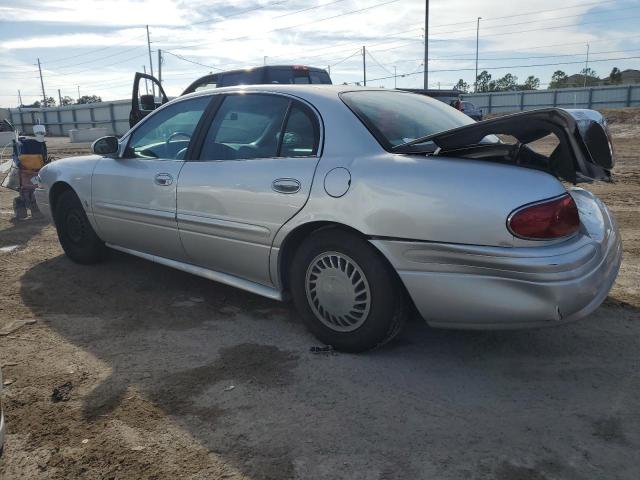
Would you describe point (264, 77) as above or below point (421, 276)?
above

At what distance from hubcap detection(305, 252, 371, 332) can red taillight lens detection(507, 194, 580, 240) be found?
2.85 feet

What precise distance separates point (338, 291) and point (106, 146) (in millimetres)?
2577

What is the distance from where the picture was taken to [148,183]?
4148 mm

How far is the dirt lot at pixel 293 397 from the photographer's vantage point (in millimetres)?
2275

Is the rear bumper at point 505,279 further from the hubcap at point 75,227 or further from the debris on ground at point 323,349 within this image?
the hubcap at point 75,227

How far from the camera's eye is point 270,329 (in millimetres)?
3672

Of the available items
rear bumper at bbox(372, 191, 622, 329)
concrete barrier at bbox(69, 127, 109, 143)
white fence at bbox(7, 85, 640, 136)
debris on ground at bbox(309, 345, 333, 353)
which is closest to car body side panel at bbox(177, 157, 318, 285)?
debris on ground at bbox(309, 345, 333, 353)

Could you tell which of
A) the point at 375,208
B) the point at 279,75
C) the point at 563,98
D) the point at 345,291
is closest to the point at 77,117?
the point at 563,98

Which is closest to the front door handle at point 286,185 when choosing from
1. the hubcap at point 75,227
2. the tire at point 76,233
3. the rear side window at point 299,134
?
the rear side window at point 299,134

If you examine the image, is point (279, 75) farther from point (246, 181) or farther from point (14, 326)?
point (14, 326)

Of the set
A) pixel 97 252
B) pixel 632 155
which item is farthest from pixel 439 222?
pixel 632 155

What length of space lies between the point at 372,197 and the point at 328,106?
0.74m

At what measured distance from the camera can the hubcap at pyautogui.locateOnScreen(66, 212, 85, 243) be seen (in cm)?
505

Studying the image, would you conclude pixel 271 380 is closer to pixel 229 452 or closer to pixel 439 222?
pixel 229 452
